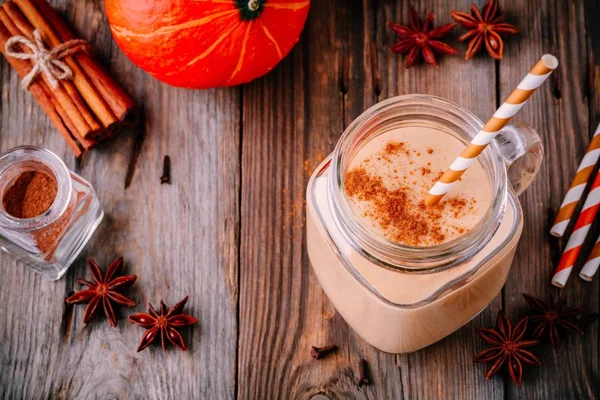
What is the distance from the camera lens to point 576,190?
151cm

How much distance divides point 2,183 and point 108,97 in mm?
295

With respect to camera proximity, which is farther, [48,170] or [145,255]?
[145,255]

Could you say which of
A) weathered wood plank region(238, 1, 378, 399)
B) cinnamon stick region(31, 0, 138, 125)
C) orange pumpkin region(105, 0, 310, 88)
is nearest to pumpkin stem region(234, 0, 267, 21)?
orange pumpkin region(105, 0, 310, 88)

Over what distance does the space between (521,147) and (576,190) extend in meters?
0.40

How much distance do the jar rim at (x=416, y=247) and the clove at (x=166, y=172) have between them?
0.55 meters

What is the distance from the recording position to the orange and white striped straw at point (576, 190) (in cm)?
151

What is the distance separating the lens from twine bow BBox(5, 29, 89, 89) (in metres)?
1.55

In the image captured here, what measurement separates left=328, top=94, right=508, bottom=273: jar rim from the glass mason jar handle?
5 cm

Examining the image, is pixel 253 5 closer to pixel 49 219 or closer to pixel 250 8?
pixel 250 8

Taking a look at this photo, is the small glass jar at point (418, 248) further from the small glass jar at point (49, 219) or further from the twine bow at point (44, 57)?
the twine bow at point (44, 57)

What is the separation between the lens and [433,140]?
1236 mm

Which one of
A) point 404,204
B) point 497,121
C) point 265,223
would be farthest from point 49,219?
point 497,121

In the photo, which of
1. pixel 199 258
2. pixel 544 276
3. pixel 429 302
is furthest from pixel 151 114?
pixel 544 276

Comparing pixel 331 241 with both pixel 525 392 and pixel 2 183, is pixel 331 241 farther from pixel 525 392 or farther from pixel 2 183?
pixel 2 183
